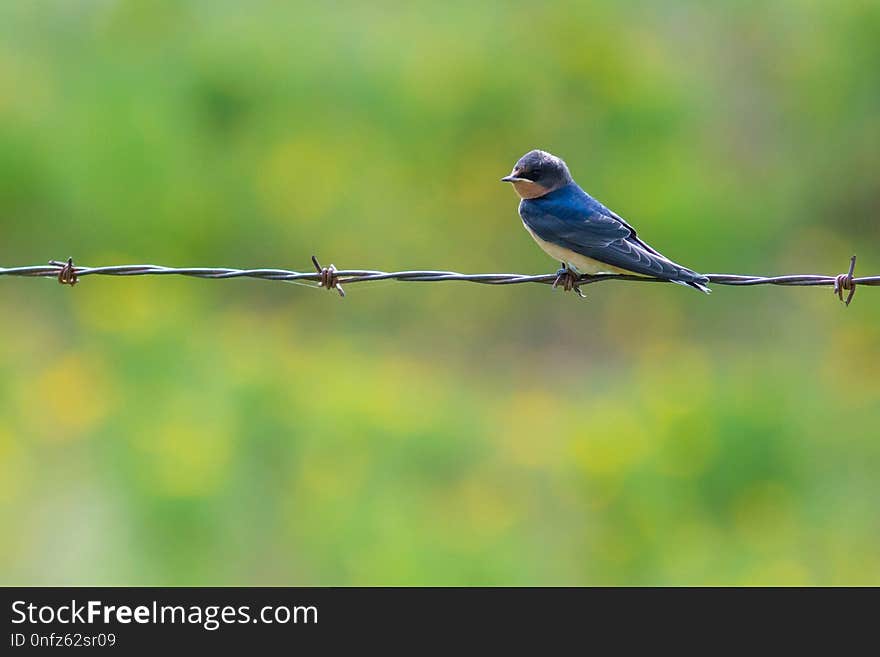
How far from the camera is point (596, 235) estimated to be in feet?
18.6

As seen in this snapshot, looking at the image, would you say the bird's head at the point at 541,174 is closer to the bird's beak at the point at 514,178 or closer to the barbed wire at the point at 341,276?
the bird's beak at the point at 514,178

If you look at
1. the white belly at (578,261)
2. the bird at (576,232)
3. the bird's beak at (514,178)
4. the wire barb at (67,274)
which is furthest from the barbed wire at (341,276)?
the bird's beak at (514,178)

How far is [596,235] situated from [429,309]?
602 cm

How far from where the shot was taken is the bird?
17.5ft

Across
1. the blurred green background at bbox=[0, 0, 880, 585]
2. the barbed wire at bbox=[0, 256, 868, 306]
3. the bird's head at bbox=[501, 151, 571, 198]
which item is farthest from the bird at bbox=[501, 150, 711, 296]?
the blurred green background at bbox=[0, 0, 880, 585]

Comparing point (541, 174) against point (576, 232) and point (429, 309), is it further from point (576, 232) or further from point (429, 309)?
point (429, 309)

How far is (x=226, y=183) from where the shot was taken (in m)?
12.3

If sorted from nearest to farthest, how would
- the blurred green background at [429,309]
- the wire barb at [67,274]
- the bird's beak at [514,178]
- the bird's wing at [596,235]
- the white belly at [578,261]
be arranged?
the wire barb at [67,274] → the bird's wing at [596,235] → the white belly at [578,261] → the bird's beak at [514,178] → the blurred green background at [429,309]

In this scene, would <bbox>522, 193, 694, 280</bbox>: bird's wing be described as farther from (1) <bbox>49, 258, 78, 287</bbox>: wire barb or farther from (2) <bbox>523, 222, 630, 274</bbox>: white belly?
(1) <bbox>49, 258, 78, 287</bbox>: wire barb

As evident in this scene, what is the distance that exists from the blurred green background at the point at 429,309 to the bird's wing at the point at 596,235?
8.73ft

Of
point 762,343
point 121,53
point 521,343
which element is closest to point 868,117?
point 762,343

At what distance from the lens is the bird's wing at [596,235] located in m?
5.33
